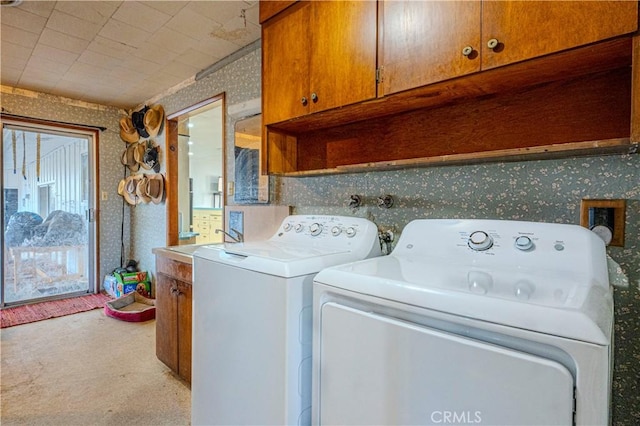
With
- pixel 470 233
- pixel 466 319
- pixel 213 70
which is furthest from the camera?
pixel 213 70

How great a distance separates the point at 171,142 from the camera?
3.40m

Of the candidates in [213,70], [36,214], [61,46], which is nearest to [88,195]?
[36,214]

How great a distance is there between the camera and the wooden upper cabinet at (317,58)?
4.39ft

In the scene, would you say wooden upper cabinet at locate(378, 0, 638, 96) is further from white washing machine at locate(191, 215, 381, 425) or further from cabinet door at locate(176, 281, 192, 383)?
cabinet door at locate(176, 281, 192, 383)

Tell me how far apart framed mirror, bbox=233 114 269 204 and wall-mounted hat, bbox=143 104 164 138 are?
1.43 meters

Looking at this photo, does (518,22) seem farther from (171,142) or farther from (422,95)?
(171,142)

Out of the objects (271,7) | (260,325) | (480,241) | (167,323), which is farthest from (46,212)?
(480,241)

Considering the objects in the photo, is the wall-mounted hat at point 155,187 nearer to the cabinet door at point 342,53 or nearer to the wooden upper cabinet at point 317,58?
the wooden upper cabinet at point 317,58

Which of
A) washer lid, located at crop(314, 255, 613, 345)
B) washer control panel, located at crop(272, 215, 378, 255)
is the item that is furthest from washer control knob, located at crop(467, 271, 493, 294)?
washer control panel, located at crop(272, 215, 378, 255)

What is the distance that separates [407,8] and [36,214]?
13.8ft

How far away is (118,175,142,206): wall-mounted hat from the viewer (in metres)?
3.77

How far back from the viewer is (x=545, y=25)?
3.08 ft

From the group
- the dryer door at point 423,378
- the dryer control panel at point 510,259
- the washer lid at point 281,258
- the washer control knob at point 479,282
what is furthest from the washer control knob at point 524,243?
the washer lid at point 281,258

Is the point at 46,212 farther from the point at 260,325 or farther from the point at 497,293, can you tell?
the point at 497,293
